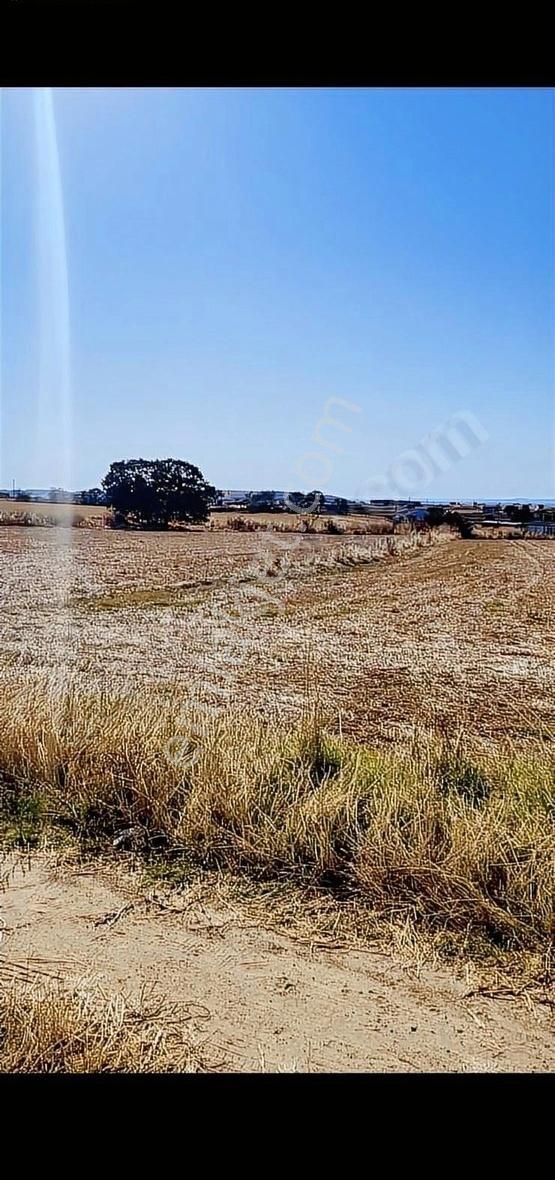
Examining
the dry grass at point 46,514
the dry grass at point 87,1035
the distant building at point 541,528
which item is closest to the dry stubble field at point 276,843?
the dry grass at point 87,1035

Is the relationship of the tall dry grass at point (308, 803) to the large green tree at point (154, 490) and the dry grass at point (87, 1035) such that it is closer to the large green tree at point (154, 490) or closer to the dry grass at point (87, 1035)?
the dry grass at point (87, 1035)

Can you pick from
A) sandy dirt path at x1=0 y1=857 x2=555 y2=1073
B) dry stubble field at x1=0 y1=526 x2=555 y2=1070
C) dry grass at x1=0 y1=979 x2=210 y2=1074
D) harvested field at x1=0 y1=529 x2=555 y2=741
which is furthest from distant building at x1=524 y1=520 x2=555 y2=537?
dry grass at x1=0 y1=979 x2=210 y2=1074

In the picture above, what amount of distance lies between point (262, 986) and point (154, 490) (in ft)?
6.91

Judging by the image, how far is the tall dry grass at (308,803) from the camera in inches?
57.4

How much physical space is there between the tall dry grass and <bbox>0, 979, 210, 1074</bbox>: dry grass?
20.5 inches

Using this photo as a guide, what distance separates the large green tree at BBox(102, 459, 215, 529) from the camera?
278 cm

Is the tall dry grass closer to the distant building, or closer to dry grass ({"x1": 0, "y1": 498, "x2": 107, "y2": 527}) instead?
dry grass ({"x1": 0, "y1": 498, "x2": 107, "y2": 527})

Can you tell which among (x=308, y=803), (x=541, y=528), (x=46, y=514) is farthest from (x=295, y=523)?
(x=308, y=803)

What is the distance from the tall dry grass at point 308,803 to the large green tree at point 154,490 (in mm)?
878

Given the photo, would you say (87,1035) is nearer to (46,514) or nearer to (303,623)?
(46,514)

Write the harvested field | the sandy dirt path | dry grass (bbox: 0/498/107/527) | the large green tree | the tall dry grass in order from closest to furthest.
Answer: the sandy dirt path, the tall dry grass, dry grass (bbox: 0/498/107/527), the large green tree, the harvested field

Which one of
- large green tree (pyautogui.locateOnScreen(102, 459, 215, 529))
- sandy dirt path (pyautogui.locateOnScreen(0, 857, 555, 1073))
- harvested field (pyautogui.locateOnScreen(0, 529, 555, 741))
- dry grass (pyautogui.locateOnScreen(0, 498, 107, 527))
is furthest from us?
harvested field (pyautogui.locateOnScreen(0, 529, 555, 741))
